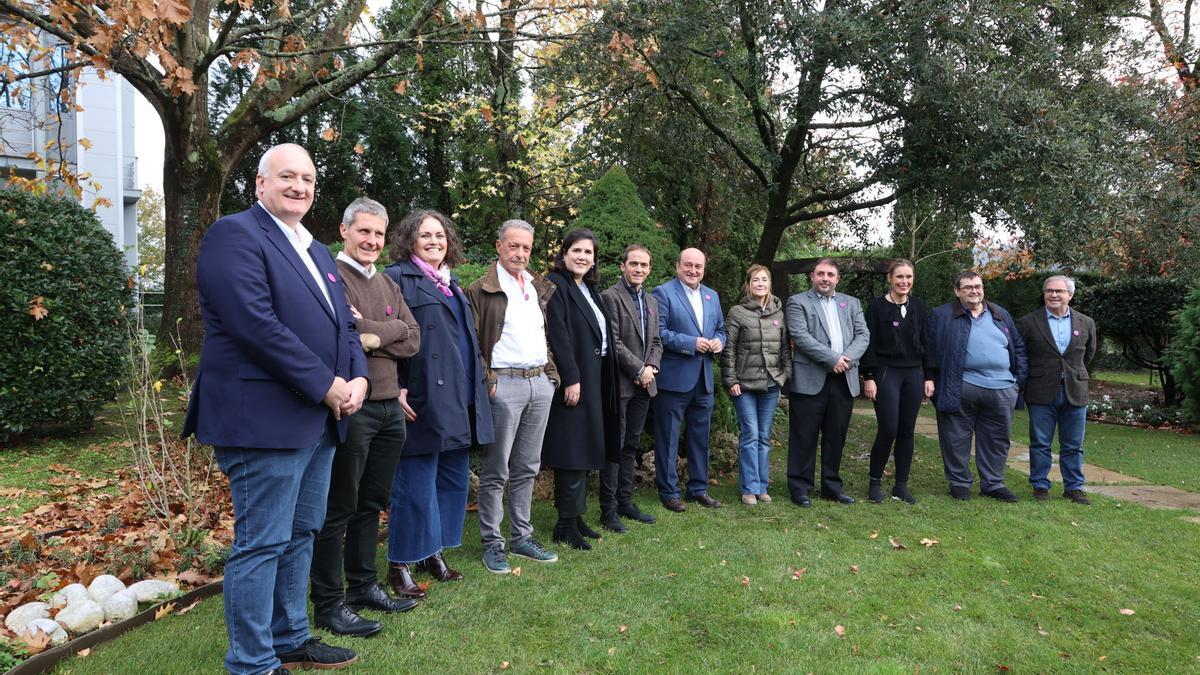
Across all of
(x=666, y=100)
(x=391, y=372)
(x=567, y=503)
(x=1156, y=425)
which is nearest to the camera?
(x=391, y=372)

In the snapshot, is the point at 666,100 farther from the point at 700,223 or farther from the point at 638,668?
the point at 638,668

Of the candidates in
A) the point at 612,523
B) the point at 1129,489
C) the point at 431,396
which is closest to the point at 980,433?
the point at 1129,489

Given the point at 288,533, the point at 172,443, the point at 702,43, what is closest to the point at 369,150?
the point at 702,43

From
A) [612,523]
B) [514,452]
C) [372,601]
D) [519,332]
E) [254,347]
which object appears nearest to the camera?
[254,347]

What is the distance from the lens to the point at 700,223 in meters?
9.89

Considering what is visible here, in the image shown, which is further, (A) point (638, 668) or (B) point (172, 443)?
(B) point (172, 443)

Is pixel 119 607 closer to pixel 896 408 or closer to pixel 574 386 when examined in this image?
pixel 574 386

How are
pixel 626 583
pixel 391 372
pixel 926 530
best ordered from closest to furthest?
pixel 391 372 → pixel 626 583 → pixel 926 530

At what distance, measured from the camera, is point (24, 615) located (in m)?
3.08

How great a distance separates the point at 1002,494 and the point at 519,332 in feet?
14.9

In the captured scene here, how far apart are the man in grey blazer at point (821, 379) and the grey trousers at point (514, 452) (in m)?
2.44

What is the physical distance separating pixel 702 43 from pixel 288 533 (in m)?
6.83

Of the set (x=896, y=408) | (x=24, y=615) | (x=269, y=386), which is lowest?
(x=24, y=615)

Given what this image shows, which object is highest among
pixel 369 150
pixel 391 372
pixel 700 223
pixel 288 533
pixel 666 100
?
pixel 369 150
